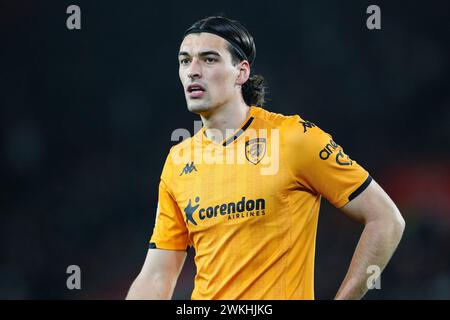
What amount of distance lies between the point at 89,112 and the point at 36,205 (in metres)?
1.22

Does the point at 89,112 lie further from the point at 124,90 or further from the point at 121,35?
the point at 121,35

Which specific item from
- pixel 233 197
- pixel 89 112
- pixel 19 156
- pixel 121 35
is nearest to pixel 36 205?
pixel 19 156

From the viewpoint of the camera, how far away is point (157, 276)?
3879 millimetres

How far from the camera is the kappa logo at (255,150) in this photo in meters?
3.74

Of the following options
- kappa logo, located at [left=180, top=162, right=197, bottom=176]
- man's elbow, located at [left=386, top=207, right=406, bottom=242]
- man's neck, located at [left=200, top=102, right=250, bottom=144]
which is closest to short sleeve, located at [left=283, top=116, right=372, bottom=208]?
man's elbow, located at [left=386, top=207, right=406, bottom=242]

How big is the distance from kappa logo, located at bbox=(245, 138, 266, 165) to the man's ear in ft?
1.39

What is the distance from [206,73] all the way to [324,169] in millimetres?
873

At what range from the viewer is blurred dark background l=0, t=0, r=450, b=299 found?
306 inches

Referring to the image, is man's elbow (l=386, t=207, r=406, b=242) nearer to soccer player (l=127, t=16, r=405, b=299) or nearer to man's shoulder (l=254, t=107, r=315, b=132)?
soccer player (l=127, t=16, r=405, b=299)

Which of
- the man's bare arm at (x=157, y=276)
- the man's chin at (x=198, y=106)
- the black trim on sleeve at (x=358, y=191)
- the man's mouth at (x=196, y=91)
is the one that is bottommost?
the man's bare arm at (x=157, y=276)

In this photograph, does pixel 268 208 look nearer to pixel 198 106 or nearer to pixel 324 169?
pixel 324 169

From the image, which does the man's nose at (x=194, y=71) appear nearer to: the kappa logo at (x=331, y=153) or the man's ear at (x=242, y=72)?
the man's ear at (x=242, y=72)

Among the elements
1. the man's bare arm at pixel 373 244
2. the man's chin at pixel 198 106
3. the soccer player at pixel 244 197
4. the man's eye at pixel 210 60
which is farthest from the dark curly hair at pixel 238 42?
the man's bare arm at pixel 373 244

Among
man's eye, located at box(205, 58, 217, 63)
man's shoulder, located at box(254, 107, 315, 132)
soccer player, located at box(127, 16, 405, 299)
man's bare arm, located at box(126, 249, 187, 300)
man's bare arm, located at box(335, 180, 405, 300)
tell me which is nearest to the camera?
man's bare arm, located at box(335, 180, 405, 300)
